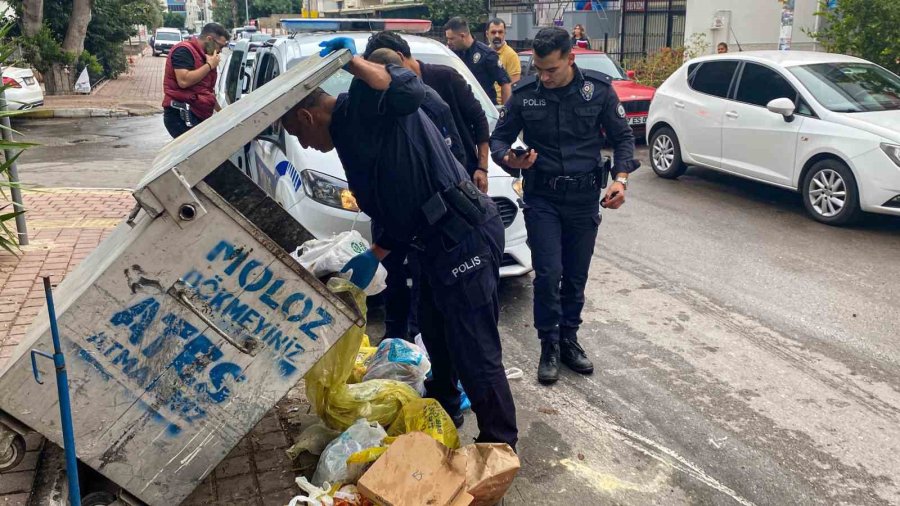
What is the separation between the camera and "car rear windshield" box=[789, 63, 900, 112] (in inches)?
304

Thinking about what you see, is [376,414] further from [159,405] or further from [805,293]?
[805,293]

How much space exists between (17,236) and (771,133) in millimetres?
7084

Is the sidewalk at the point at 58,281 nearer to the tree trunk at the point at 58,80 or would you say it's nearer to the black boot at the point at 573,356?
the black boot at the point at 573,356

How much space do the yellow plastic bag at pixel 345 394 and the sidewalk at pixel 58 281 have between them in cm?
31

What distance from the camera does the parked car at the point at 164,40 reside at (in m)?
44.6

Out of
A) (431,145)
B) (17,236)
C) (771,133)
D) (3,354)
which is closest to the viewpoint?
(431,145)

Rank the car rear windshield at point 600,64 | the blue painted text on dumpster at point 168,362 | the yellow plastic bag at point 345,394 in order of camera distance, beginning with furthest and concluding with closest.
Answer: the car rear windshield at point 600,64 → the yellow plastic bag at point 345,394 → the blue painted text on dumpster at point 168,362

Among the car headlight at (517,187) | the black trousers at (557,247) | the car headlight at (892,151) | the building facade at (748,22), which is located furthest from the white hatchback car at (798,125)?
→ the building facade at (748,22)

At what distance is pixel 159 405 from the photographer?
2.68 m

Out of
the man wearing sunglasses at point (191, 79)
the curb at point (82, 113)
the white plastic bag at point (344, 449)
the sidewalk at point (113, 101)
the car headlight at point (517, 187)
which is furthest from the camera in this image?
the sidewalk at point (113, 101)

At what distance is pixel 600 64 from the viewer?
1285 centimetres

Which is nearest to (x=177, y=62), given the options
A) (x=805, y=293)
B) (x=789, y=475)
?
(x=805, y=293)

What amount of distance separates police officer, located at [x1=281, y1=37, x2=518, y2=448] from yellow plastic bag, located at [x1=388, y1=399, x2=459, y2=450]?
Answer: 5.6 inches

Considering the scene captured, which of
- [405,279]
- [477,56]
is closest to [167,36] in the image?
[477,56]
